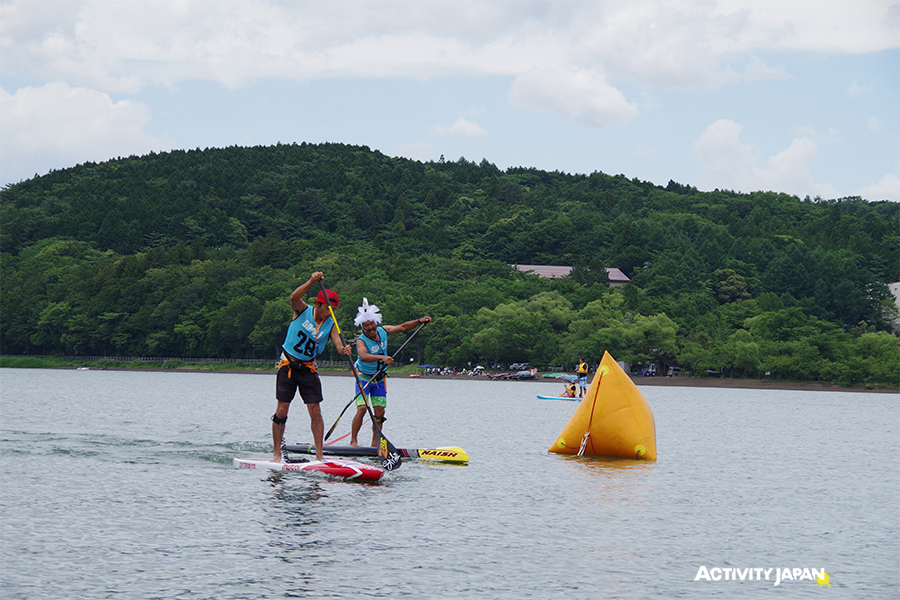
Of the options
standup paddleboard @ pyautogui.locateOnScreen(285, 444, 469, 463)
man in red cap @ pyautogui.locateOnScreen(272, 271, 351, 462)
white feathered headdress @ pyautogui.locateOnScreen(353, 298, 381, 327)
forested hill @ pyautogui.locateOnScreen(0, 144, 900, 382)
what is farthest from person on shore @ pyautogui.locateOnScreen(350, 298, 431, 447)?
forested hill @ pyautogui.locateOnScreen(0, 144, 900, 382)

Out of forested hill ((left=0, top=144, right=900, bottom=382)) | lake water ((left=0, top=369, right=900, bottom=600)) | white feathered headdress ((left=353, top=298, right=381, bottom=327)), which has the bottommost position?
lake water ((left=0, top=369, right=900, bottom=600))

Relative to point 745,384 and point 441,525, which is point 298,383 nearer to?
point 441,525

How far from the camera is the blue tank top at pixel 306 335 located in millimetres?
17609

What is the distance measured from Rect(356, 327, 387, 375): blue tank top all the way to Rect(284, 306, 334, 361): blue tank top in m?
2.25

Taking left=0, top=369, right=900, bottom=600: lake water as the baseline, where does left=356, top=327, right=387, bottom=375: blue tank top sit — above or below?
above

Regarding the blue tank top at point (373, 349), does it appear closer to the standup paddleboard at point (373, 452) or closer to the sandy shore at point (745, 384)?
the standup paddleboard at point (373, 452)

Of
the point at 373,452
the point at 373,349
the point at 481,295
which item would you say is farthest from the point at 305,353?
the point at 481,295

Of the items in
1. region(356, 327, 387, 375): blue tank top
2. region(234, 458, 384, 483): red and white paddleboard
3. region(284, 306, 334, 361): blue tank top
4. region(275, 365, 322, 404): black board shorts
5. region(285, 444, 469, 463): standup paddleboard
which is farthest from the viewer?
region(285, 444, 469, 463): standup paddleboard

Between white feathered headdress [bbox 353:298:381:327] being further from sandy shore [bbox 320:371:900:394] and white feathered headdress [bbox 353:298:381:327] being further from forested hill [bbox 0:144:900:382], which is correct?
forested hill [bbox 0:144:900:382]

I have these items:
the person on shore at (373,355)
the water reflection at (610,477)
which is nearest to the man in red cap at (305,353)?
the person on shore at (373,355)

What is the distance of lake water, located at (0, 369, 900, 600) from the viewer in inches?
449

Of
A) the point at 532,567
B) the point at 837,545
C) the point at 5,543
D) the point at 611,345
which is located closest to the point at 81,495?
the point at 5,543

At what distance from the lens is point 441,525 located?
579 inches

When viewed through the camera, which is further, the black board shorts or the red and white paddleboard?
the red and white paddleboard
